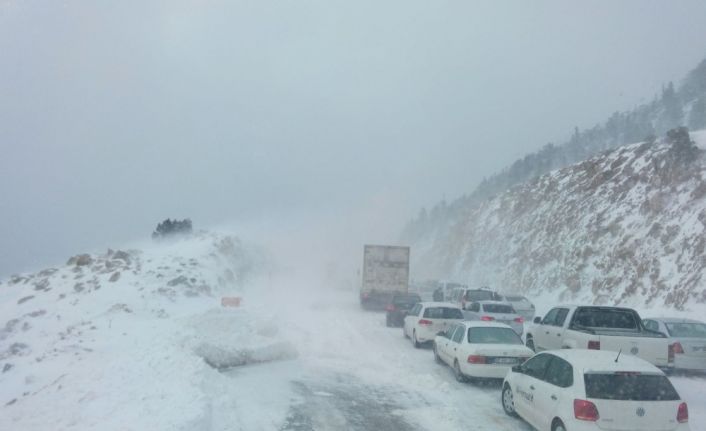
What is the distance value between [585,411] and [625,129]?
257 feet

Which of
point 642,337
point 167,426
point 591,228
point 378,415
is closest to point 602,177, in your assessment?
point 591,228

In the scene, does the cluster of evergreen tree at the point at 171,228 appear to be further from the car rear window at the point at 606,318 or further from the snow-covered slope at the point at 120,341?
the car rear window at the point at 606,318

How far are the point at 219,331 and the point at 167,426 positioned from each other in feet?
30.4

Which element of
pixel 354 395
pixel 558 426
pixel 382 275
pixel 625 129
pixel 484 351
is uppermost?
pixel 625 129

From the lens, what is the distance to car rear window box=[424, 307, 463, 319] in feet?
63.6

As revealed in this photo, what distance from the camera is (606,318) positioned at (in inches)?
520

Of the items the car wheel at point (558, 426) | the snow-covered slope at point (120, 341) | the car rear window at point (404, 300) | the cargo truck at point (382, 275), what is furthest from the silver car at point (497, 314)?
the cargo truck at point (382, 275)

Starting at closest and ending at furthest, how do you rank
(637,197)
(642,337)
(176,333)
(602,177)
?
1. (642,337)
2. (176,333)
3. (637,197)
4. (602,177)

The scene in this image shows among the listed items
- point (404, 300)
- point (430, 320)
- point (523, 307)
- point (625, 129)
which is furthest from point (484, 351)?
point (625, 129)

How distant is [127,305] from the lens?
23484 mm

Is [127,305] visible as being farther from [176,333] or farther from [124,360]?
[124,360]

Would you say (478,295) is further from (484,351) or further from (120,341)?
(120,341)

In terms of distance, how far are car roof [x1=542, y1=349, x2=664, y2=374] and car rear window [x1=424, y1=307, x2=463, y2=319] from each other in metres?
10.5

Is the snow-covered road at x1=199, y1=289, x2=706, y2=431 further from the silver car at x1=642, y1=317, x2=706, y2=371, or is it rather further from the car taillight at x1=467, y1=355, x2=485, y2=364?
the car taillight at x1=467, y1=355, x2=485, y2=364
